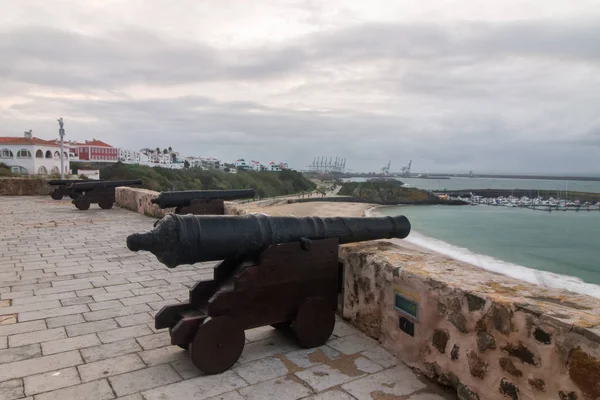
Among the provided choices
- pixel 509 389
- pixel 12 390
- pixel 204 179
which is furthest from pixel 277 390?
pixel 204 179

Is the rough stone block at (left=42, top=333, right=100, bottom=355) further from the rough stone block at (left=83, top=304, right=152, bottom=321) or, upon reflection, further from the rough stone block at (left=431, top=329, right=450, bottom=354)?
the rough stone block at (left=431, top=329, right=450, bottom=354)

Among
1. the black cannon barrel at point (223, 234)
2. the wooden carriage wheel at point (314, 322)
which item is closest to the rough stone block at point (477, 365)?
the wooden carriage wheel at point (314, 322)

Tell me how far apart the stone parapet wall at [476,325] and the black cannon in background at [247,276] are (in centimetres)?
32

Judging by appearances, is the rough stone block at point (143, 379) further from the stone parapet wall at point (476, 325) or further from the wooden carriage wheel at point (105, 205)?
the wooden carriage wheel at point (105, 205)

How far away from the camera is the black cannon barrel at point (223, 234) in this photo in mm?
2568

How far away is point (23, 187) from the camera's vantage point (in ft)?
53.7

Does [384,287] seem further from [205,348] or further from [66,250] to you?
[66,250]

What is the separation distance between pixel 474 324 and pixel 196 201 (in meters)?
6.24

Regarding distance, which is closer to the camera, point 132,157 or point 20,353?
point 20,353

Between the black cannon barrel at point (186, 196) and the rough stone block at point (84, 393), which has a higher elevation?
the black cannon barrel at point (186, 196)

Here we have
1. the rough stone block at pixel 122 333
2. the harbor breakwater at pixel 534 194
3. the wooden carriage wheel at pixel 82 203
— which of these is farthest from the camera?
the harbor breakwater at pixel 534 194

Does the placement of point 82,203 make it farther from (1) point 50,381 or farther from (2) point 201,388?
(2) point 201,388

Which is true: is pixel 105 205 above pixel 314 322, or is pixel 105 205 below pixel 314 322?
below

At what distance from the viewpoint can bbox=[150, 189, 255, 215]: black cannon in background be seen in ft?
25.5
